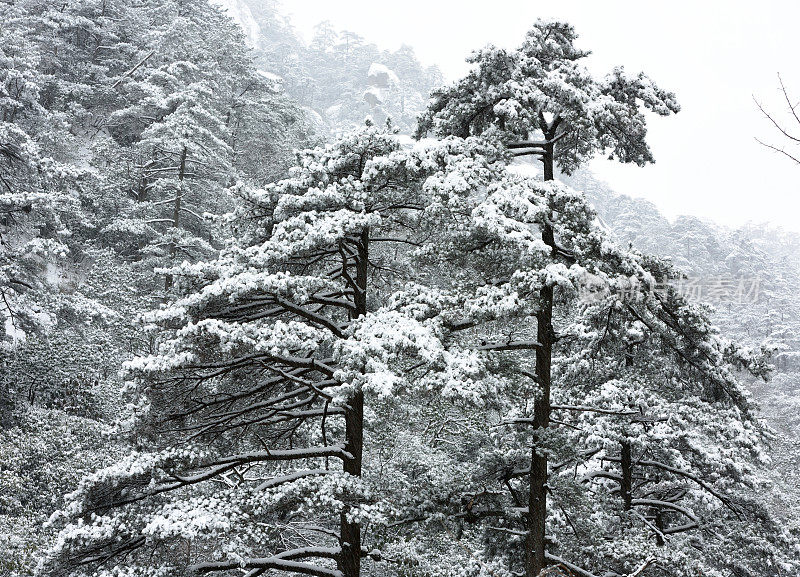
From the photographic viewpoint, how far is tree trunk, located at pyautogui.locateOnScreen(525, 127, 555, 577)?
754 centimetres

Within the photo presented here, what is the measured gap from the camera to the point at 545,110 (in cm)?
766

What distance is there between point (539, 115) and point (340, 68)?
2512 inches

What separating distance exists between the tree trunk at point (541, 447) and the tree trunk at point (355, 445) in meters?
2.42

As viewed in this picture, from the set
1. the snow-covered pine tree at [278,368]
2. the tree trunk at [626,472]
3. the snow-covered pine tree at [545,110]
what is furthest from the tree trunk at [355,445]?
the tree trunk at [626,472]

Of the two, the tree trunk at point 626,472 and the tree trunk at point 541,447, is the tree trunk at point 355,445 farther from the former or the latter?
the tree trunk at point 626,472

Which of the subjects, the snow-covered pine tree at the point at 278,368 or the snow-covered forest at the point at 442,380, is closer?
the snow-covered pine tree at the point at 278,368

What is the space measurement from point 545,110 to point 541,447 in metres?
4.70

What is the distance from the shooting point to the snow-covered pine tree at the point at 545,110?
7434mm

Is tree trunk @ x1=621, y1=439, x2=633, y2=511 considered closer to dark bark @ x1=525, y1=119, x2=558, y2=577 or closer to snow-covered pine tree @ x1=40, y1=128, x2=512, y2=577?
dark bark @ x1=525, y1=119, x2=558, y2=577

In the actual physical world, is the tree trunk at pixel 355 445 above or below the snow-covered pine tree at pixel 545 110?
below

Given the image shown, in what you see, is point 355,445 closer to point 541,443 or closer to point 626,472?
point 541,443

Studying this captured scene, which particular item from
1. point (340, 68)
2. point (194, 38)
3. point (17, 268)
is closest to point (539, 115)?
point (17, 268)

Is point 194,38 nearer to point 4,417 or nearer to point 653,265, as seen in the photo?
point 4,417

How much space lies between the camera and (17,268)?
13664 millimetres
